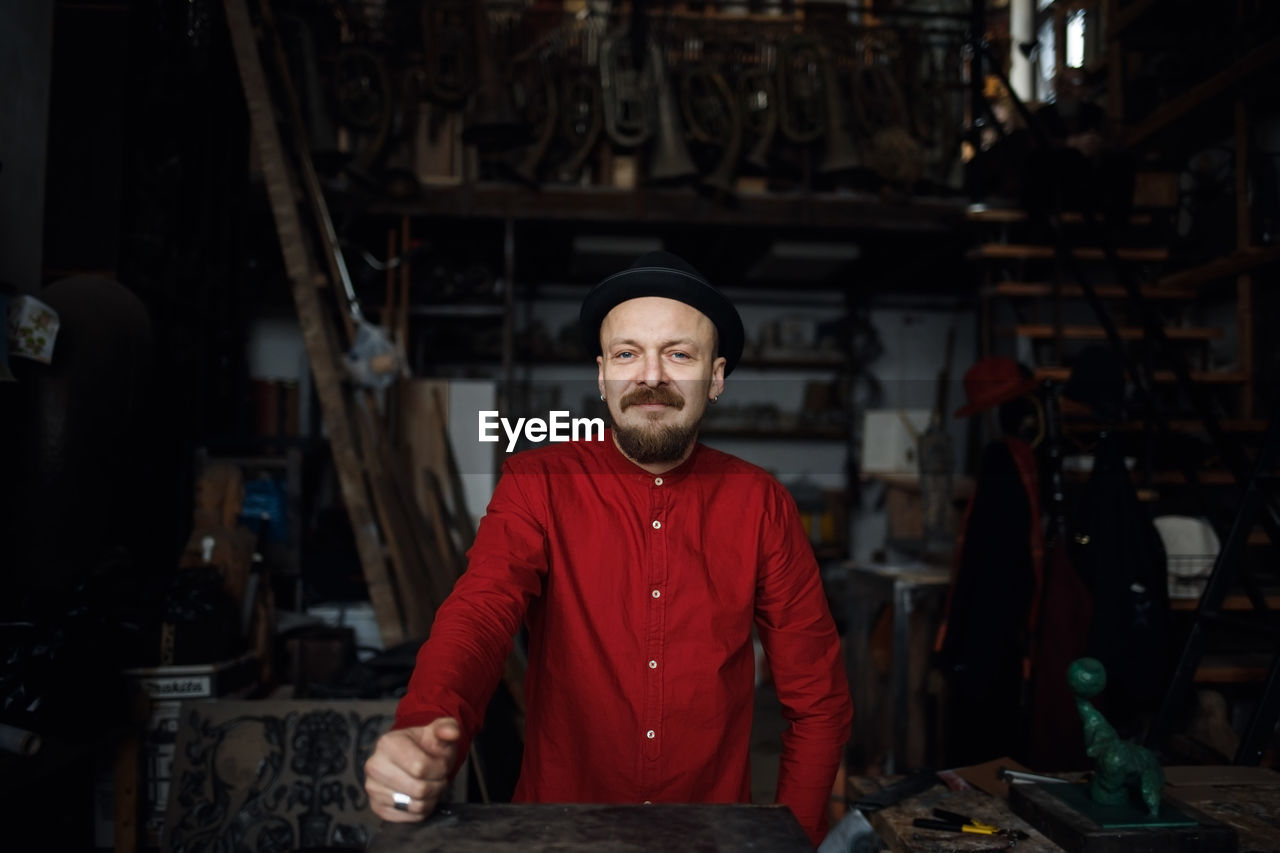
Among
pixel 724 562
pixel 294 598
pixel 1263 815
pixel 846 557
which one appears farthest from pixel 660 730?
pixel 846 557

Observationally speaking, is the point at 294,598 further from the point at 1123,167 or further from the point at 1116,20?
the point at 1116,20

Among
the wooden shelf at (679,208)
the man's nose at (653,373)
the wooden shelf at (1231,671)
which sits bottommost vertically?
the wooden shelf at (1231,671)

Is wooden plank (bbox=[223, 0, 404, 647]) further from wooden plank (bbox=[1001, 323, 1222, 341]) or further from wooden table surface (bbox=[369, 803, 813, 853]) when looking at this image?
wooden plank (bbox=[1001, 323, 1222, 341])

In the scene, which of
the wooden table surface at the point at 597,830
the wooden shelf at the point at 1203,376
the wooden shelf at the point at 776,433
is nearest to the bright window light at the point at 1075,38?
the wooden shelf at the point at 776,433

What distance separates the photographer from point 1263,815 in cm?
156

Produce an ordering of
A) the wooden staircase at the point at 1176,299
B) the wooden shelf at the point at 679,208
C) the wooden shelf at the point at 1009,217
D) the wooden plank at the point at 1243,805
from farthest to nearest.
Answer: the wooden shelf at the point at 679,208
the wooden shelf at the point at 1009,217
the wooden staircase at the point at 1176,299
the wooden plank at the point at 1243,805

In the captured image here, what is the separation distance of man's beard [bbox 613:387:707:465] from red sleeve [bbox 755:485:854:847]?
0.22 meters

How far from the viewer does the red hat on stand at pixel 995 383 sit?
3.13 m

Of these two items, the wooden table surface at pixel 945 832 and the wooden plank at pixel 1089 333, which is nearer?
the wooden table surface at pixel 945 832

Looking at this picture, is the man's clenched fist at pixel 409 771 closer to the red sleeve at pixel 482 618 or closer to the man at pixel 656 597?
the red sleeve at pixel 482 618

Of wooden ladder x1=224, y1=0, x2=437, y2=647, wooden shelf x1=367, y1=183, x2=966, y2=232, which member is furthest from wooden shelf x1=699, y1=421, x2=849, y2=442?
wooden ladder x1=224, y1=0, x2=437, y2=647

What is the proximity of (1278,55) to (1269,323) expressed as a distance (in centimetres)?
126

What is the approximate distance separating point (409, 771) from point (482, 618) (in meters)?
0.38

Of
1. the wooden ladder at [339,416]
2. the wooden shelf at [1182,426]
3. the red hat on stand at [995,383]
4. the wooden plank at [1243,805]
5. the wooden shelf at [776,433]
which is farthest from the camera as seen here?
the wooden shelf at [776,433]
